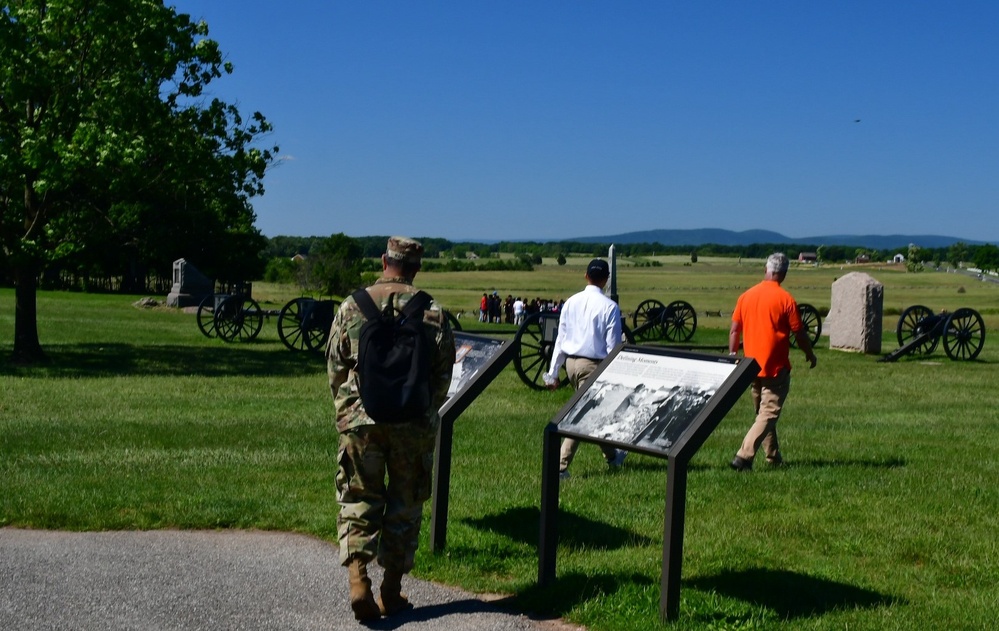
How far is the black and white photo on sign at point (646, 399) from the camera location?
5066 millimetres

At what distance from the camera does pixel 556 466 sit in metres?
5.47

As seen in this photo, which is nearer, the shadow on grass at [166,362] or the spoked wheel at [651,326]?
the shadow on grass at [166,362]

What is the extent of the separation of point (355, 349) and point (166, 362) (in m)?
15.0

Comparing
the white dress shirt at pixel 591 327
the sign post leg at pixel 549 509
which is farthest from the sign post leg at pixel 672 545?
the white dress shirt at pixel 591 327

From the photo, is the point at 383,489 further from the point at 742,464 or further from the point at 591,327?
the point at 742,464

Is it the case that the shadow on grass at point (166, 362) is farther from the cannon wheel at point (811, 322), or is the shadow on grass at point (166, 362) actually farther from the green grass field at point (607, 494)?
the cannon wheel at point (811, 322)

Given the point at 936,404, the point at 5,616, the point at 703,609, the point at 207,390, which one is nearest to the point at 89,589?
the point at 5,616

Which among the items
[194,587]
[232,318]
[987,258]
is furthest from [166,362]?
[987,258]

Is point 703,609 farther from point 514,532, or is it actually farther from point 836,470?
point 836,470

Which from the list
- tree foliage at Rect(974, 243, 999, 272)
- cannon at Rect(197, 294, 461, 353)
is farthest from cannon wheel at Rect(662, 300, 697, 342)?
tree foliage at Rect(974, 243, 999, 272)

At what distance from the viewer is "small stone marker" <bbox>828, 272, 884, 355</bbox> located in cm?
2414

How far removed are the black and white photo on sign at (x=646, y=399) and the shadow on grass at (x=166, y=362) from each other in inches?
488

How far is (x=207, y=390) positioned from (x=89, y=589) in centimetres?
964

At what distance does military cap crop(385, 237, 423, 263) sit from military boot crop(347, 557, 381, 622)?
1.31 metres
